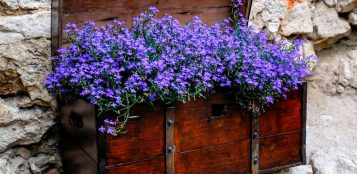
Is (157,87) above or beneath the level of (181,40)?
beneath

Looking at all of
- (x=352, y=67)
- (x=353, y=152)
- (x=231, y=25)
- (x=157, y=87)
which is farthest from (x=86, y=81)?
(x=352, y=67)

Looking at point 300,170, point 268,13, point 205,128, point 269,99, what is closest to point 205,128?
point 205,128

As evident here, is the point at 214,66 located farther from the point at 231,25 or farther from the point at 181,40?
the point at 231,25

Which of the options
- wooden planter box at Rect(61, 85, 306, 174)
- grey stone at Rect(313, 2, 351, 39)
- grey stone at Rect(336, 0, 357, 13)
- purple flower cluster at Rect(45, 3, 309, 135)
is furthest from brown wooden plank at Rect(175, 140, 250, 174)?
grey stone at Rect(336, 0, 357, 13)

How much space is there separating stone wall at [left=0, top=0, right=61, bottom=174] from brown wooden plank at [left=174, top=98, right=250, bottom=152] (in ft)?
2.29

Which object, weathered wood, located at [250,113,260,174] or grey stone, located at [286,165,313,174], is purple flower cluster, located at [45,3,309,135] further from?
grey stone, located at [286,165,313,174]

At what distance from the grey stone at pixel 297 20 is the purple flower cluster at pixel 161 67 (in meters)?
0.65

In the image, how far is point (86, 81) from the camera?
7.19ft

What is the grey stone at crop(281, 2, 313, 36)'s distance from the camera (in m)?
3.28

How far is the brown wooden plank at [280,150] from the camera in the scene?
2607 mm

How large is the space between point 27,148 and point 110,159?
0.65 m

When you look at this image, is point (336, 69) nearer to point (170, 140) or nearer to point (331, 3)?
point (331, 3)

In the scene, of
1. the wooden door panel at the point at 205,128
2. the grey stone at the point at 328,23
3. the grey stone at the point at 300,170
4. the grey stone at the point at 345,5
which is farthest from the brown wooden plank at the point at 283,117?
the grey stone at the point at 345,5

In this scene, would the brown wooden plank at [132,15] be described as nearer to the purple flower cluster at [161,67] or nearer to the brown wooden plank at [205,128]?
the purple flower cluster at [161,67]
